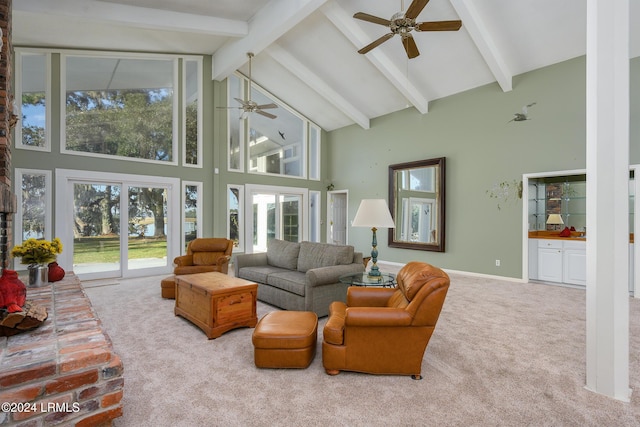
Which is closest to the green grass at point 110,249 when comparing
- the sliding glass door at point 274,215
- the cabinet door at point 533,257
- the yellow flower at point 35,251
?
the sliding glass door at point 274,215

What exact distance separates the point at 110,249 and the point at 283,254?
342cm

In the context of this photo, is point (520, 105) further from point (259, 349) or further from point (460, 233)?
point (259, 349)

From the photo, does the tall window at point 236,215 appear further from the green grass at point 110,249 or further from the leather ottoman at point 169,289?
the leather ottoman at point 169,289

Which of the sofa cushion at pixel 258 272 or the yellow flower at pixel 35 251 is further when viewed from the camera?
the sofa cushion at pixel 258 272

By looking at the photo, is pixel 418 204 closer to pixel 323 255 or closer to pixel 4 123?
pixel 323 255

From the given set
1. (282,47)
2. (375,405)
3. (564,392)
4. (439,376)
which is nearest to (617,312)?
(564,392)

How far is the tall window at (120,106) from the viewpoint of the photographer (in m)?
5.50

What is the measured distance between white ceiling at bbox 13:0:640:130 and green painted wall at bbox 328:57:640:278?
0.29 m

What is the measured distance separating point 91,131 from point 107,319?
12.3ft

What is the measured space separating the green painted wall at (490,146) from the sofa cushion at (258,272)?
3.78 m

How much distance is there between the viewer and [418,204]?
275 inches

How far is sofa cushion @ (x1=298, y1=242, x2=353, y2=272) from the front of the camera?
12.9 feet

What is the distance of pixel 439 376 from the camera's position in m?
2.29

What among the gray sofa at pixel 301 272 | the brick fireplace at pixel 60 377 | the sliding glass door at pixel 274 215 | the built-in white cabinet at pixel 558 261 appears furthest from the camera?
A: the sliding glass door at pixel 274 215
